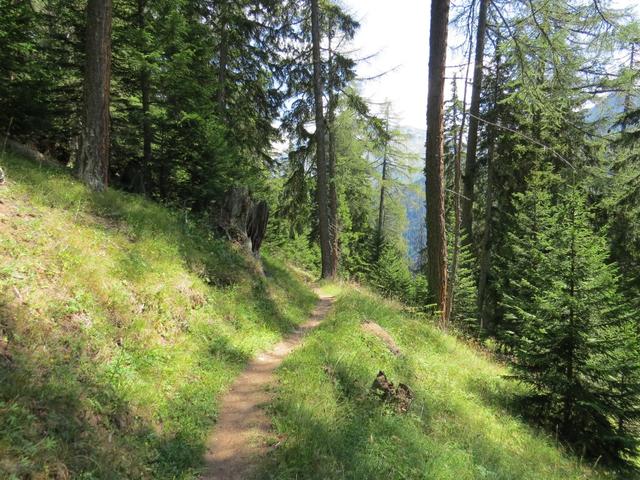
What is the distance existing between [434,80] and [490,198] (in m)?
9.21

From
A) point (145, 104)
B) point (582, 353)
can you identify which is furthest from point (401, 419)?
point (145, 104)

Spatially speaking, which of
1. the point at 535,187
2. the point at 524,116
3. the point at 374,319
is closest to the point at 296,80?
the point at 524,116

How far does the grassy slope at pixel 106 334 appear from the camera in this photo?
11.2 ft

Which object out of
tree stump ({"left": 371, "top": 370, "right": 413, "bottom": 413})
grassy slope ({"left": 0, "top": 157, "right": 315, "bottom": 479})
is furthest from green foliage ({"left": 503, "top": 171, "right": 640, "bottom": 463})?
grassy slope ({"left": 0, "top": 157, "right": 315, "bottom": 479})

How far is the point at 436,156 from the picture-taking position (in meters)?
9.60

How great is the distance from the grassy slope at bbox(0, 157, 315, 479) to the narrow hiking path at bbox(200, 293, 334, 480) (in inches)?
7.3

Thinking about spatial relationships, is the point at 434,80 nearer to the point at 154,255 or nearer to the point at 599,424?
the point at 154,255

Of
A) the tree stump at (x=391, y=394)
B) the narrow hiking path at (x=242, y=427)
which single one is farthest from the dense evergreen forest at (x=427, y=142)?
the tree stump at (x=391, y=394)

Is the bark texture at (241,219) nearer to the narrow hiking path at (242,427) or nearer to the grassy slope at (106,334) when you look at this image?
the grassy slope at (106,334)

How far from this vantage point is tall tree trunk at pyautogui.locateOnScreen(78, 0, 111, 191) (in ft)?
28.1

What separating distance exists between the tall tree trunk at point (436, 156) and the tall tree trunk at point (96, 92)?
720cm

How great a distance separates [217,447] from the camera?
4504mm

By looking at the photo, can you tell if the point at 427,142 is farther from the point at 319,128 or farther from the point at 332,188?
the point at 332,188

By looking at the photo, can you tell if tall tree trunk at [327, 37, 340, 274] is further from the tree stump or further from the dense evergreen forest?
the tree stump
